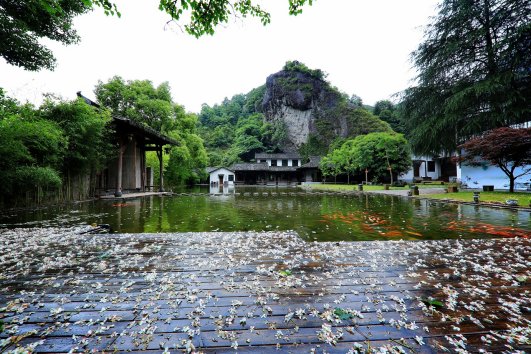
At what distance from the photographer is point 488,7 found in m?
18.9

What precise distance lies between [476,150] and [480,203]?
16.6 feet

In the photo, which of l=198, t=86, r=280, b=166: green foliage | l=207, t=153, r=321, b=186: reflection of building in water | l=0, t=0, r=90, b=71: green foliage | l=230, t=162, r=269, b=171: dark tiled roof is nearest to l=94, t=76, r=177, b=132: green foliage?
l=0, t=0, r=90, b=71: green foliage

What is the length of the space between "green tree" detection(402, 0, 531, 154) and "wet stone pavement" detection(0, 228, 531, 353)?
19.5 meters

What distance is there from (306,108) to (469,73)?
39967 millimetres

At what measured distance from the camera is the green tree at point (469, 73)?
58.6 feet

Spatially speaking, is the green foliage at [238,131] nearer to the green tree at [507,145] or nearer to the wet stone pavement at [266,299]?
the green tree at [507,145]

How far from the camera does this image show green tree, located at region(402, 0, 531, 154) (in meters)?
17.9

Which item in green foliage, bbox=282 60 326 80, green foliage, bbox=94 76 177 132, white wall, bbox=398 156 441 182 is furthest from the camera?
green foliage, bbox=282 60 326 80

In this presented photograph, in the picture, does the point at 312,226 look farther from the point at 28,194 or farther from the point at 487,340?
the point at 28,194

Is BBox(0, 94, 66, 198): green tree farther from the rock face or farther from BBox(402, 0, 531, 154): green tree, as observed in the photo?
the rock face

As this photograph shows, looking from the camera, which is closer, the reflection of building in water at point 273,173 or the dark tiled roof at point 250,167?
the reflection of building in water at point 273,173

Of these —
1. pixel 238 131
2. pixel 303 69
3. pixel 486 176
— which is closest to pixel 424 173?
pixel 486 176

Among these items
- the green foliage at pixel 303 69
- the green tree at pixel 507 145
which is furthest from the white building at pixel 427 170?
the green foliage at pixel 303 69

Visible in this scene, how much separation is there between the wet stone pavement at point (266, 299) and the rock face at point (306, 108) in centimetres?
5328
